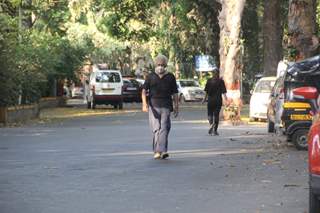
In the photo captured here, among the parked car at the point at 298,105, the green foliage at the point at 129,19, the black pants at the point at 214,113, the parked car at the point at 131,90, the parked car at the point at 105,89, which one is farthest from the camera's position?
the parked car at the point at 131,90

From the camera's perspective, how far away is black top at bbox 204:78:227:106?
71.9 ft

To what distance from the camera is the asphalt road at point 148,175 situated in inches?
373

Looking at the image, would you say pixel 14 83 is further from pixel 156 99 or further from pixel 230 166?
pixel 230 166

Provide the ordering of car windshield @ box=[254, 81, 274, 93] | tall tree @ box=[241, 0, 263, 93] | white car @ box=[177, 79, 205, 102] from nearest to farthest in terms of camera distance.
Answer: car windshield @ box=[254, 81, 274, 93], tall tree @ box=[241, 0, 263, 93], white car @ box=[177, 79, 205, 102]

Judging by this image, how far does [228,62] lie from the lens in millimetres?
28266

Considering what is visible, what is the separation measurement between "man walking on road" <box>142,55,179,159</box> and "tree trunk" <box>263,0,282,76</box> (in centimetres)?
2310

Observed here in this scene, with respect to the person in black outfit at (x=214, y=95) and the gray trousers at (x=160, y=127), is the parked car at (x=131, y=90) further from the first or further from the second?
the gray trousers at (x=160, y=127)

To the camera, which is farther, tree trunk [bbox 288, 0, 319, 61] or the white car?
the white car

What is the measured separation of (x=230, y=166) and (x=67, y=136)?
27.4 feet

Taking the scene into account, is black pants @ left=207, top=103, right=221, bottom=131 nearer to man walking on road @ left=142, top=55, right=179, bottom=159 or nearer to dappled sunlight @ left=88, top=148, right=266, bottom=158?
dappled sunlight @ left=88, top=148, right=266, bottom=158

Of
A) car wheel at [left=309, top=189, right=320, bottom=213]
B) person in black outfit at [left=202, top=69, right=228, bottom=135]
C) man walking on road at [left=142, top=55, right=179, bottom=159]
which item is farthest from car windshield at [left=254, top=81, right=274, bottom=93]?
car wheel at [left=309, top=189, right=320, bottom=213]

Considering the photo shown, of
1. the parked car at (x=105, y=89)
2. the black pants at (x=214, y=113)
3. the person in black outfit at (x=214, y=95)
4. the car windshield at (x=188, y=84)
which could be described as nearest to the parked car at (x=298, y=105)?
the black pants at (x=214, y=113)

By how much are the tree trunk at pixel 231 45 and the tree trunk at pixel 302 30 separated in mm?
8616

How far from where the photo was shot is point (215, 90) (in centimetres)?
2200
